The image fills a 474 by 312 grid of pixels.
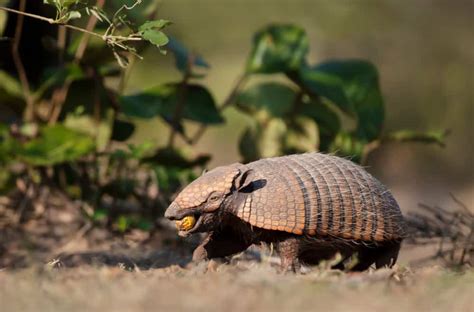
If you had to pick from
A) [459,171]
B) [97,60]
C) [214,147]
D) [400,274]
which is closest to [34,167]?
[97,60]

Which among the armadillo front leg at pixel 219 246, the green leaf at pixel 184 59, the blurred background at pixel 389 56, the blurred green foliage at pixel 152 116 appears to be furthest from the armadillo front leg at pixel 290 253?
the blurred background at pixel 389 56

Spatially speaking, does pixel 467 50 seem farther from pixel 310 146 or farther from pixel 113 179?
pixel 113 179

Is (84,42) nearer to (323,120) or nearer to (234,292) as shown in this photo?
(323,120)

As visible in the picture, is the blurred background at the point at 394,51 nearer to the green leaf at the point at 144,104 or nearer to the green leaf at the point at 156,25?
the green leaf at the point at 144,104

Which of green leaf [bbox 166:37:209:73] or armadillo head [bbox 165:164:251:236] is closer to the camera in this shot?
armadillo head [bbox 165:164:251:236]

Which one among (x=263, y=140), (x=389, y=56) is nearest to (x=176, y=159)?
(x=263, y=140)

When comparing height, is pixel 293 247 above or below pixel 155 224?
above

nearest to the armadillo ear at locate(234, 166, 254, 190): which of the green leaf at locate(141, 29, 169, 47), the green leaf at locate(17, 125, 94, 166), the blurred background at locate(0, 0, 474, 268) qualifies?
the green leaf at locate(141, 29, 169, 47)

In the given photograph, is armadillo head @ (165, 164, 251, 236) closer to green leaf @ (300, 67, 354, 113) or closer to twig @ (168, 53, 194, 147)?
twig @ (168, 53, 194, 147)
